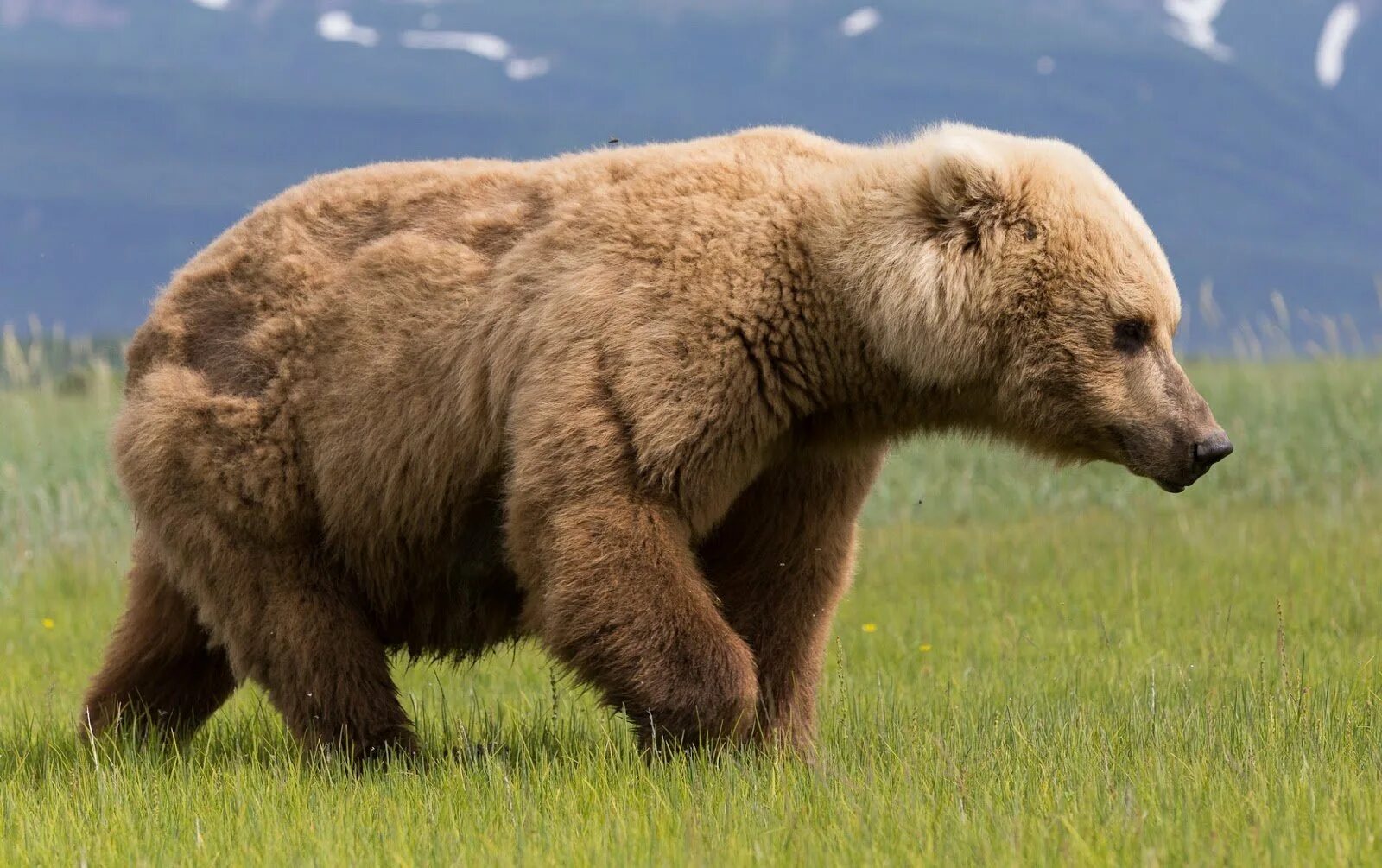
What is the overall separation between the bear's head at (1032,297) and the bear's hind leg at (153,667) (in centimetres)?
285

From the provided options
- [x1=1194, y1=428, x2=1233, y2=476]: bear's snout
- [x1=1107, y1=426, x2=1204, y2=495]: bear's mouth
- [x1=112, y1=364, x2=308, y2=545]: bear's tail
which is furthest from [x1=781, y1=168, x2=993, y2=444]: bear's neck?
[x1=112, y1=364, x2=308, y2=545]: bear's tail

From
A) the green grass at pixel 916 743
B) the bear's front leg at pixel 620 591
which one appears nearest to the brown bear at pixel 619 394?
the bear's front leg at pixel 620 591

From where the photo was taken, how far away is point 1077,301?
16.1 ft

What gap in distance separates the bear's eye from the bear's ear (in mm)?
492

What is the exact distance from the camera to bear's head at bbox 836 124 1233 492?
4910 mm

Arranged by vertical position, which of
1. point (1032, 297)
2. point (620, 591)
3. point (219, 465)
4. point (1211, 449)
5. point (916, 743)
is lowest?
point (916, 743)

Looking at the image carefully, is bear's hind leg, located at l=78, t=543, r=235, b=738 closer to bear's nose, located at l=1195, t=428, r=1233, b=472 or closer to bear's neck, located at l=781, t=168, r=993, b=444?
bear's neck, located at l=781, t=168, r=993, b=444

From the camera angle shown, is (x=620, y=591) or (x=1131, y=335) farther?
(x=1131, y=335)

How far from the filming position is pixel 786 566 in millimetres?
5438

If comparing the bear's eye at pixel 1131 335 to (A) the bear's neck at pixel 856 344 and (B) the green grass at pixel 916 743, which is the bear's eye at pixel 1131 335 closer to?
(A) the bear's neck at pixel 856 344

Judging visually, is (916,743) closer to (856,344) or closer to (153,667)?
(856,344)

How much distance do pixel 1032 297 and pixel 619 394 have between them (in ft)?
4.11

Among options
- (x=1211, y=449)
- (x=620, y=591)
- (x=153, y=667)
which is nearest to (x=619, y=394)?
(x=620, y=591)

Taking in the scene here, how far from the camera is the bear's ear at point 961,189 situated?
4.89 metres
